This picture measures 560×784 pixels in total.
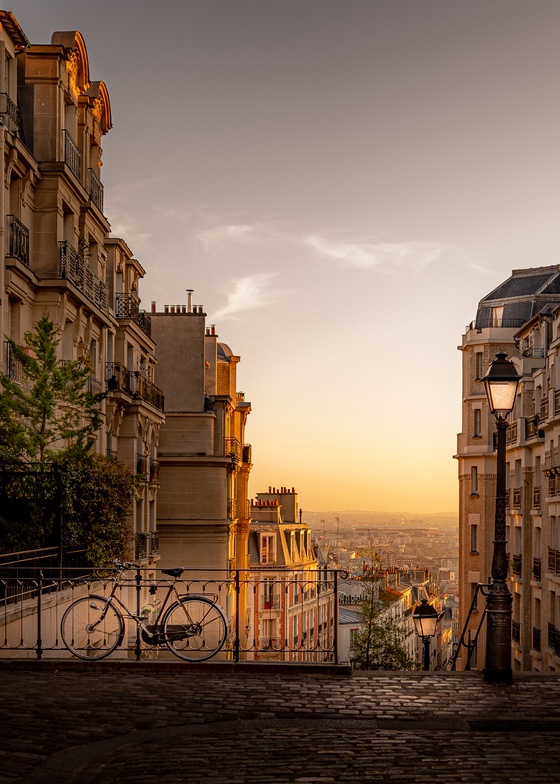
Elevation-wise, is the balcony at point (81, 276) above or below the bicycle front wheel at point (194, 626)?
above

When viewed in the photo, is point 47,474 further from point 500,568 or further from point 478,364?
point 478,364

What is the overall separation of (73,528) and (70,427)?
2653mm

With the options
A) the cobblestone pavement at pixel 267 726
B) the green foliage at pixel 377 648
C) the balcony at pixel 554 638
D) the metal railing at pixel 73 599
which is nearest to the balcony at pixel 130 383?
the green foliage at pixel 377 648

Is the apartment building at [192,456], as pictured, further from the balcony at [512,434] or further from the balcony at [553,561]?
the balcony at [553,561]

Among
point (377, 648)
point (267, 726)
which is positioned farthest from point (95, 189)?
point (267, 726)

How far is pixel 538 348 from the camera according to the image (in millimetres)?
47938

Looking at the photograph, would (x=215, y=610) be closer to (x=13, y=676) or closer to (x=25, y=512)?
(x=13, y=676)

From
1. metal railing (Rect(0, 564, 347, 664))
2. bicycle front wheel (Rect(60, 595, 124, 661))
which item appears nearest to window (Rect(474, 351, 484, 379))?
metal railing (Rect(0, 564, 347, 664))

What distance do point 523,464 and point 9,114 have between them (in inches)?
1136

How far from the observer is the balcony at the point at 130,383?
3803 cm

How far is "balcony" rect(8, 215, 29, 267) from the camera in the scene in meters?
27.3

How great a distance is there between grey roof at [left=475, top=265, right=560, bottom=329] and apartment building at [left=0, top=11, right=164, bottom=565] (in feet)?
73.5

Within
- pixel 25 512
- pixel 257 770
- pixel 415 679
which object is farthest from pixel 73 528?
pixel 257 770

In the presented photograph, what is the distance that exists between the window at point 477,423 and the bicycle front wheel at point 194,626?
4357 cm
